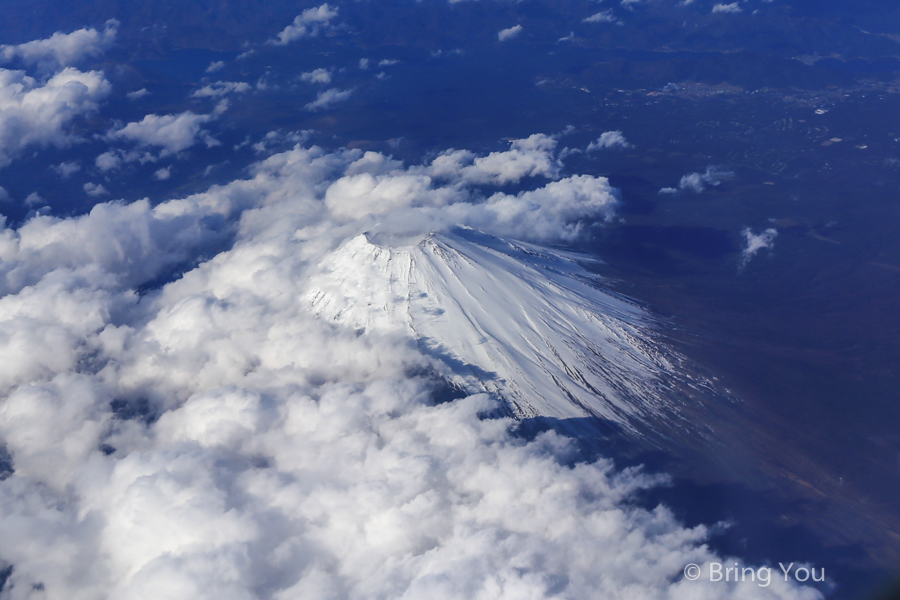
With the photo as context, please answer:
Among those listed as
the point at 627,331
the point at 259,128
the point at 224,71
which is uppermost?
the point at 224,71

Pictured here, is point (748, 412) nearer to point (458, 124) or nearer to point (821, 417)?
point (821, 417)

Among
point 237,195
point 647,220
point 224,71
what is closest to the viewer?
point 647,220

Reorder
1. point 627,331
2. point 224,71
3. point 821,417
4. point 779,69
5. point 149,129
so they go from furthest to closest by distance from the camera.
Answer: point 224,71 < point 779,69 < point 149,129 < point 627,331 < point 821,417

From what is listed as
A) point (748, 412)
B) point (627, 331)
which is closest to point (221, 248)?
point (627, 331)

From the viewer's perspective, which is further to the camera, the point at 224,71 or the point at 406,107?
the point at 224,71

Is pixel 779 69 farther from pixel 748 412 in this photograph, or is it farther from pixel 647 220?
pixel 748 412

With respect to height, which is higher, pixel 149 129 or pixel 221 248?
pixel 149 129
